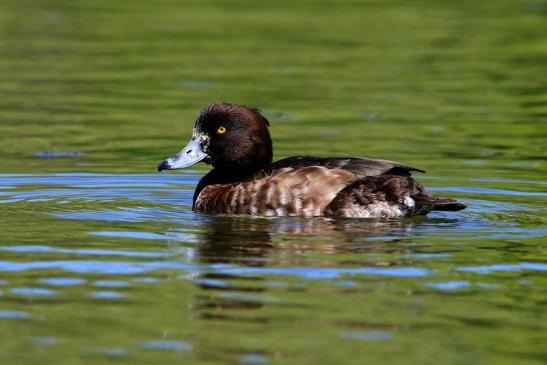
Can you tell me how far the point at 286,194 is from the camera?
390 inches

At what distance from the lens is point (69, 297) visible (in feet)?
23.8

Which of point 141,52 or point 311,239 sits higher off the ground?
point 141,52

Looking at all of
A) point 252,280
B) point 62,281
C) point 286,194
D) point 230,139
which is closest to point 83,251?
point 62,281

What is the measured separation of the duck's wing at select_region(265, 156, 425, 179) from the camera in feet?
32.1

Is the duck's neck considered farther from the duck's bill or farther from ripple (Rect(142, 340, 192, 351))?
ripple (Rect(142, 340, 192, 351))

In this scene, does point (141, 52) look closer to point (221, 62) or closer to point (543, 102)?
point (221, 62)

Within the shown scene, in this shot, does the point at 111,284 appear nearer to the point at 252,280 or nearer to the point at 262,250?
the point at 252,280

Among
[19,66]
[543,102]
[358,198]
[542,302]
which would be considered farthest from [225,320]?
[19,66]

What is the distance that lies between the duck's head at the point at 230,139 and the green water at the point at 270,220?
20.6 inches

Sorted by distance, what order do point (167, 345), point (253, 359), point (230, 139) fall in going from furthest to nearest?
point (230, 139) → point (167, 345) → point (253, 359)

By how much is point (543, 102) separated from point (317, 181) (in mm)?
7114

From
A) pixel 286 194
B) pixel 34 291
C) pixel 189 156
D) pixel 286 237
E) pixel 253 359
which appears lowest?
pixel 253 359

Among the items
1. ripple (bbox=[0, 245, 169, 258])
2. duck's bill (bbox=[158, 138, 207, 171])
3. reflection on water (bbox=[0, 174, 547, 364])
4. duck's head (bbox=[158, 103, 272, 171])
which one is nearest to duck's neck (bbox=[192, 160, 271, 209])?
duck's head (bbox=[158, 103, 272, 171])

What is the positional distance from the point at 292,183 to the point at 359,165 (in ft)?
1.64
